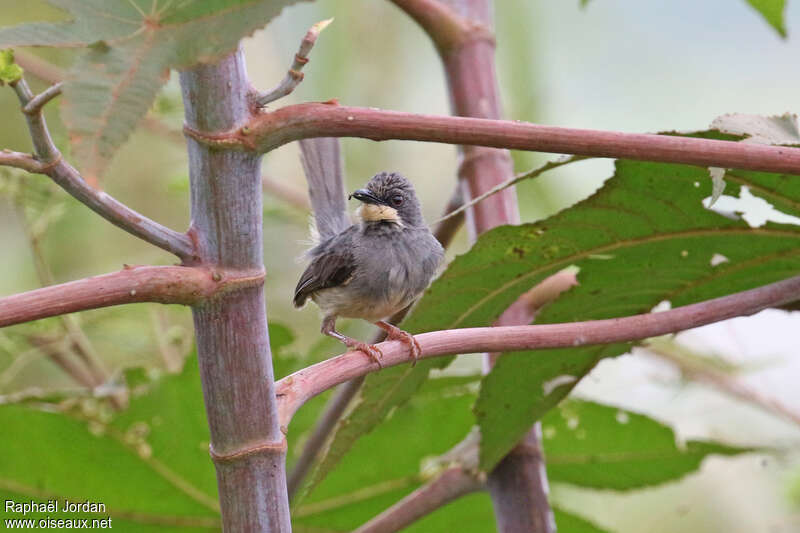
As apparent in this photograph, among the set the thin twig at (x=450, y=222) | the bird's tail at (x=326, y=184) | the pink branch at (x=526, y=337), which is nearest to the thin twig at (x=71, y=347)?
the bird's tail at (x=326, y=184)

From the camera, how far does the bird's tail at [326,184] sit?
2.05 meters

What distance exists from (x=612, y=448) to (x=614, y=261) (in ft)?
2.20

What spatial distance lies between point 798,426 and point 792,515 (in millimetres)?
349

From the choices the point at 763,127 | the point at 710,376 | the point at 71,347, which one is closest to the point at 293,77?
the point at 763,127

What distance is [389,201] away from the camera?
7.23ft

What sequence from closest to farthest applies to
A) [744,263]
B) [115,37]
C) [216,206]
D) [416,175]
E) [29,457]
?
1. [115,37]
2. [216,206]
3. [744,263]
4. [29,457]
5. [416,175]

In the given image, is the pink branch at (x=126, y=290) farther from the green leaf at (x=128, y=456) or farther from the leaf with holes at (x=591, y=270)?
the green leaf at (x=128, y=456)

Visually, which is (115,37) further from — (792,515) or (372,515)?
(792,515)

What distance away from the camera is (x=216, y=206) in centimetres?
80

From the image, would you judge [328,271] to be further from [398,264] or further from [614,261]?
[614,261]

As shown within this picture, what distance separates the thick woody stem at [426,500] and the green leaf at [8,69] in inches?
37.2

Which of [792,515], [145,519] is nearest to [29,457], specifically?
[145,519]

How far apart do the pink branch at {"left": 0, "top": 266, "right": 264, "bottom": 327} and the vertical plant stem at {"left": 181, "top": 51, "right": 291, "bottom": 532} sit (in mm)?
13

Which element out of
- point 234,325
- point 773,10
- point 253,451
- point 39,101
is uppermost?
point 773,10
